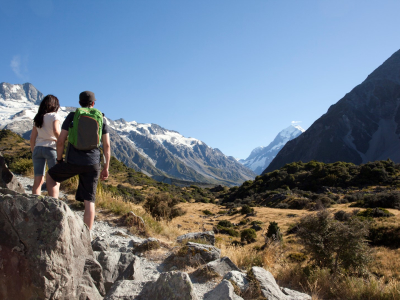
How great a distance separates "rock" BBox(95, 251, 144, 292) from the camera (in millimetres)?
3213

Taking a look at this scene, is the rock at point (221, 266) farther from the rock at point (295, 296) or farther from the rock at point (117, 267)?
the rock at point (117, 267)

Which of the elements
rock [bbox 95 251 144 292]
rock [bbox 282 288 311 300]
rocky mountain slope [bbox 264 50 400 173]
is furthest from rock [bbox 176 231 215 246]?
rocky mountain slope [bbox 264 50 400 173]

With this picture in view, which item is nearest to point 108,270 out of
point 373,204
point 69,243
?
point 69,243

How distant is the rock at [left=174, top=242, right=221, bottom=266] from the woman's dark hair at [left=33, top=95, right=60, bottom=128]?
3.48 metres

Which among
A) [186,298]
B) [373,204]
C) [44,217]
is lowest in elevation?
[373,204]

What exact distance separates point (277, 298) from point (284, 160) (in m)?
140

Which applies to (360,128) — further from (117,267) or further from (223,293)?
(117,267)

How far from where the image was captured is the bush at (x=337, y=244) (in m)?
5.60

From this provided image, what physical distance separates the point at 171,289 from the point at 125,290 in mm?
639

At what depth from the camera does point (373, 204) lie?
2353 cm

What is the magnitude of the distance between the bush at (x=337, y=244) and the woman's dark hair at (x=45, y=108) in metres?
6.49

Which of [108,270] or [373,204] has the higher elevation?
[108,270]

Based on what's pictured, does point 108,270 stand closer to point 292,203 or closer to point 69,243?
point 69,243

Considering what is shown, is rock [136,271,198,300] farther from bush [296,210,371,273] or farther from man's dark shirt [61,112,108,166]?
bush [296,210,371,273]
